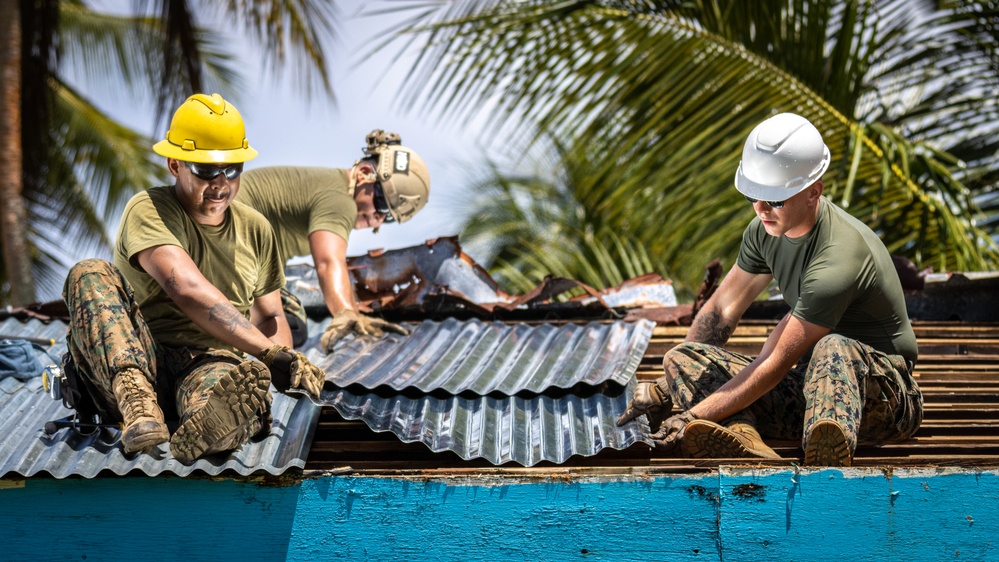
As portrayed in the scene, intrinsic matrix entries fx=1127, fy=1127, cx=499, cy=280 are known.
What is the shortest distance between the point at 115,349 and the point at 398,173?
8.62 feet

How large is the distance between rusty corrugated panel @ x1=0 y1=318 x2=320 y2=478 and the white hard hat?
2.00m

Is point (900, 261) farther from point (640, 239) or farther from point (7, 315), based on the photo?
point (640, 239)

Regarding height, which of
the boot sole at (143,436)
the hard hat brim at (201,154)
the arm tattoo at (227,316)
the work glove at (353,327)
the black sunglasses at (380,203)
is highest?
the black sunglasses at (380,203)

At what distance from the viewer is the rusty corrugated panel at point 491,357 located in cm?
515

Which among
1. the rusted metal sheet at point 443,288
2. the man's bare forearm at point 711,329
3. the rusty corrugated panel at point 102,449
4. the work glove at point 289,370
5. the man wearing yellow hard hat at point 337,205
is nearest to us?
the rusty corrugated panel at point 102,449

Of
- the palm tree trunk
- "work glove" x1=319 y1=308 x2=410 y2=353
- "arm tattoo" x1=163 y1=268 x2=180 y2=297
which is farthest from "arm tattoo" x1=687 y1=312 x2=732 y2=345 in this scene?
the palm tree trunk

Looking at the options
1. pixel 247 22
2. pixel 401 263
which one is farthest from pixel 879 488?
Result: pixel 247 22

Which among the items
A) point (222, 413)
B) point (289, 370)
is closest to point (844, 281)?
point (289, 370)

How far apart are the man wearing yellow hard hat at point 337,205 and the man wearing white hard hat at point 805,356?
6.95 ft

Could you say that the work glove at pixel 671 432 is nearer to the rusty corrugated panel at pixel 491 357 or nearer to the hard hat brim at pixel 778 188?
the rusty corrugated panel at pixel 491 357

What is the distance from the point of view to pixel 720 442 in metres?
4.09

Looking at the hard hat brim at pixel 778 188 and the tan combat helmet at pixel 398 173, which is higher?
the tan combat helmet at pixel 398 173

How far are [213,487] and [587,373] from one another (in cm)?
192

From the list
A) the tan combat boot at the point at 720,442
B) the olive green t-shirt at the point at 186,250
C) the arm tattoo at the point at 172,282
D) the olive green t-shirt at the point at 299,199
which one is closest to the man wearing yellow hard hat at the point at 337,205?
the olive green t-shirt at the point at 299,199
